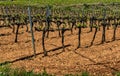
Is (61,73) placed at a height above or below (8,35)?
above

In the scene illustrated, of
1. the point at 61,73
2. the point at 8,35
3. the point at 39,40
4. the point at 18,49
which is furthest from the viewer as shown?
the point at 8,35

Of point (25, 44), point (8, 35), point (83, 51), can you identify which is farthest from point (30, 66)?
point (8, 35)

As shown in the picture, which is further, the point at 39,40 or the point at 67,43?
the point at 39,40

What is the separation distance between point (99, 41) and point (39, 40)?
2.85m

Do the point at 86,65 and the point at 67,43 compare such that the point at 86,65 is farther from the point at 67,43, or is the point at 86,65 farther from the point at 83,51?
the point at 67,43

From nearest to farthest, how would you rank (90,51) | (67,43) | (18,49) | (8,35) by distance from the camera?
(90,51)
(18,49)
(67,43)
(8,35)

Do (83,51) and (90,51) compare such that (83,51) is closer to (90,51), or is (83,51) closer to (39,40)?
(90,51)

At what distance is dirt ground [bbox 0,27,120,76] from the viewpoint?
1091cm

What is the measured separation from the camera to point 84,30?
2030cm

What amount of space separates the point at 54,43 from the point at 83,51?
2367mm

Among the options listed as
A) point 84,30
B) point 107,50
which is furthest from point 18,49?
point 84,30

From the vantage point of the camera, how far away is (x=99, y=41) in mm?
16078

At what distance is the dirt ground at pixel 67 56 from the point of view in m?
10.9

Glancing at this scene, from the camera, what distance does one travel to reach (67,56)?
12.9 m
